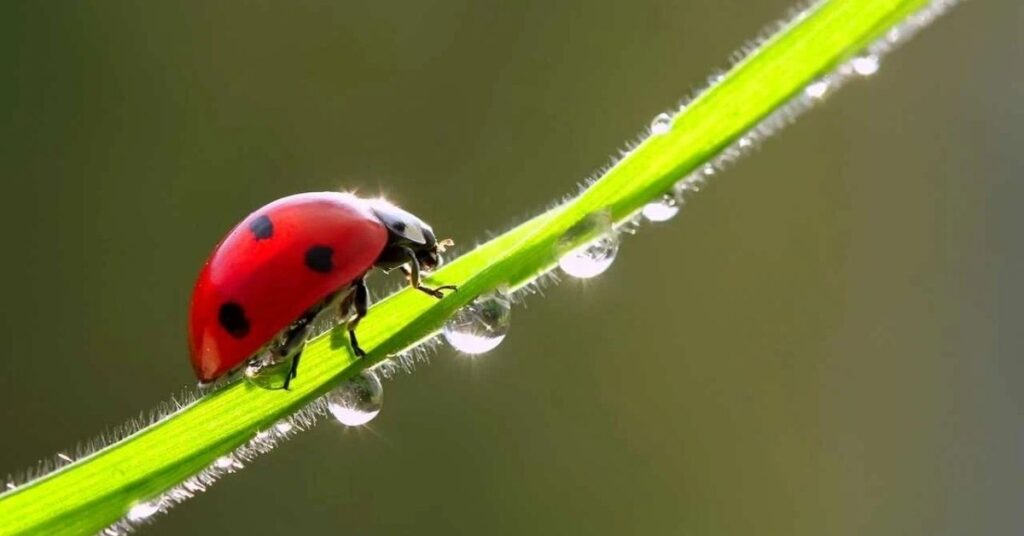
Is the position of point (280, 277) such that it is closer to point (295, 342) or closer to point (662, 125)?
point (295, 342)

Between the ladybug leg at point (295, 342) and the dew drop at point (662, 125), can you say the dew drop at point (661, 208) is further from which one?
the ladybug leg at point (295, 342)

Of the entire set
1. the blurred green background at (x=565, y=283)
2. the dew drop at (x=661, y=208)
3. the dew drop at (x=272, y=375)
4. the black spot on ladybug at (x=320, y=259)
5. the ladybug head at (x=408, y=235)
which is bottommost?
the dew drop at (x=661, y=208)

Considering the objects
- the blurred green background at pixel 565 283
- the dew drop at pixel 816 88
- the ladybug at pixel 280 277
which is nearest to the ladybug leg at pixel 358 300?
the ladybug at pixel 280 277

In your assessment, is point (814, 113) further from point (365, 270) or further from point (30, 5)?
point (365, 270)

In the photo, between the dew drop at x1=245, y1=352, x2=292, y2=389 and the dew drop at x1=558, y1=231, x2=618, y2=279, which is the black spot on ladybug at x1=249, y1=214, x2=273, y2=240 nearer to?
the dew drop at x1=245, y1=352, x2=292, y2=389

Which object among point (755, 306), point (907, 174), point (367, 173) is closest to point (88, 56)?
point (367, 173)

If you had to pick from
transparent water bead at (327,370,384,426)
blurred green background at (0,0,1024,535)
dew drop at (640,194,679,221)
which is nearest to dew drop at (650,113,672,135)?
dew drop at (640,194,679,221)

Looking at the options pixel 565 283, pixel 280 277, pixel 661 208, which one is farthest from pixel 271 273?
pixel 565 283
